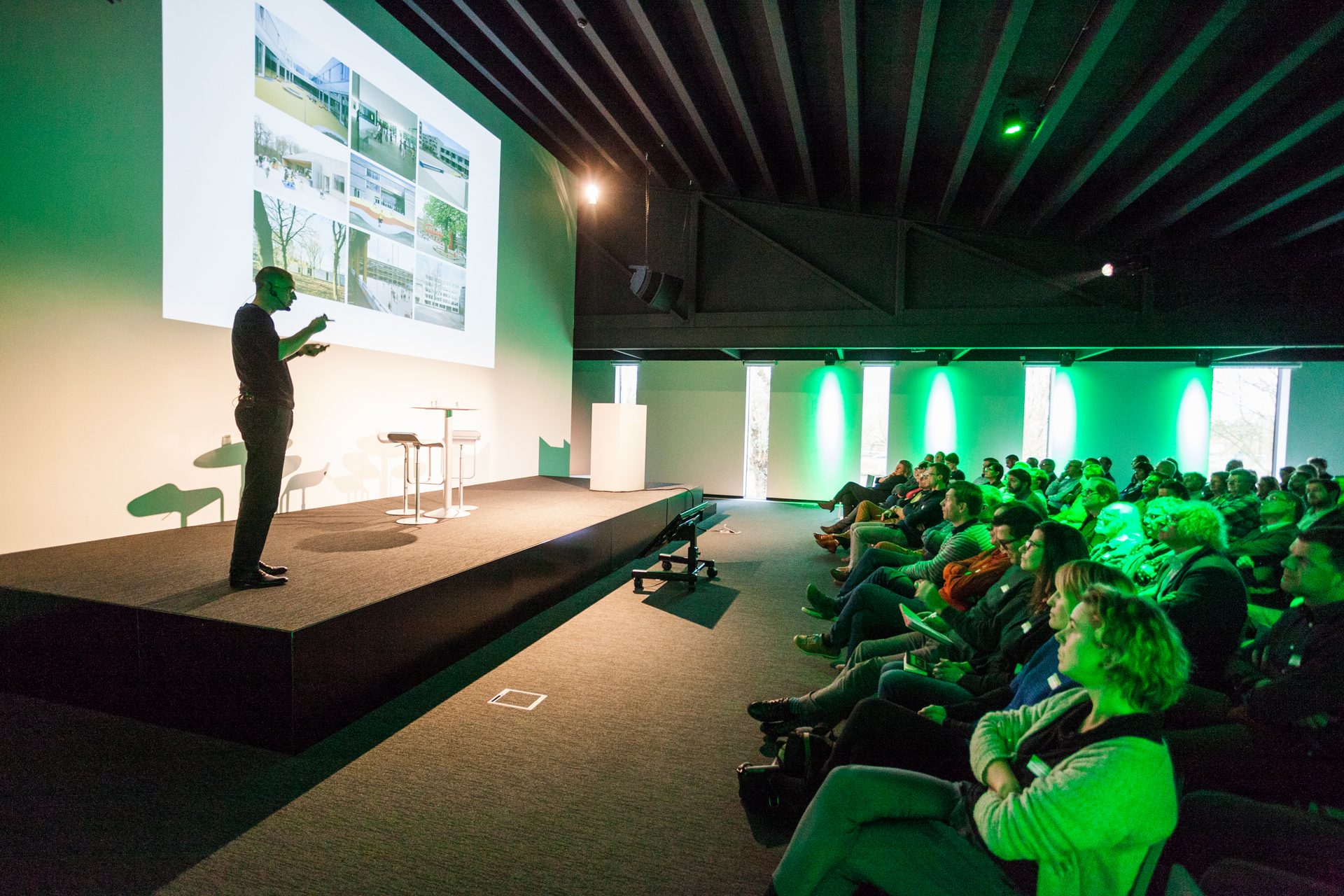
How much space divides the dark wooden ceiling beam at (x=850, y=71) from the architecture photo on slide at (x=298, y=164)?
12.4ft

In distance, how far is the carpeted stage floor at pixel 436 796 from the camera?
159cm

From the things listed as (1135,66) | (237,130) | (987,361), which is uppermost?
(1135,66)

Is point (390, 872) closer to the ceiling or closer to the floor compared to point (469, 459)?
closer to the floor

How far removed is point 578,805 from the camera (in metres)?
1.92

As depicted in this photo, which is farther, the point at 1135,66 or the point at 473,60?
the point at 473,60

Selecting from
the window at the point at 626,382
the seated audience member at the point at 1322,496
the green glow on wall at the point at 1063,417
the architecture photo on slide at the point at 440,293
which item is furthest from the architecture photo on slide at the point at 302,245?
the green glow on wall at the point at 1063,417

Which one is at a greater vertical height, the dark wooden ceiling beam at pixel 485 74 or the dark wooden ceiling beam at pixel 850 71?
the dark wooden ceiling beam at pixel 485 74

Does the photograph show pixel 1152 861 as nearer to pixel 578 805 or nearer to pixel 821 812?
pixel 821 812

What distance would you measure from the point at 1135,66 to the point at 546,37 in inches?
182

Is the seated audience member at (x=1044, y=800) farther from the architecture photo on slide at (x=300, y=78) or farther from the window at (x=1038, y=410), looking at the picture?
the window at (x=1038, y=410)

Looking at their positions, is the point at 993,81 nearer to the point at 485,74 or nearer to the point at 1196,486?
the point at 1196,486

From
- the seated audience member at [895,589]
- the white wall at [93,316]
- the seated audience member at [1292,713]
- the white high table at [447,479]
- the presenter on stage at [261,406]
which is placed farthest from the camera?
the white high table at [447,479]

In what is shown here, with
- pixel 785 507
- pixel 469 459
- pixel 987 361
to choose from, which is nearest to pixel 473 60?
pixel 469 459

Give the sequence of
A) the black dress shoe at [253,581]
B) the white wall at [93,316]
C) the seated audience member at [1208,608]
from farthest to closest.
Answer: the white wall at [93,316] < the black dress shoe at [253,581] < the seated audience member at [1208,608]
